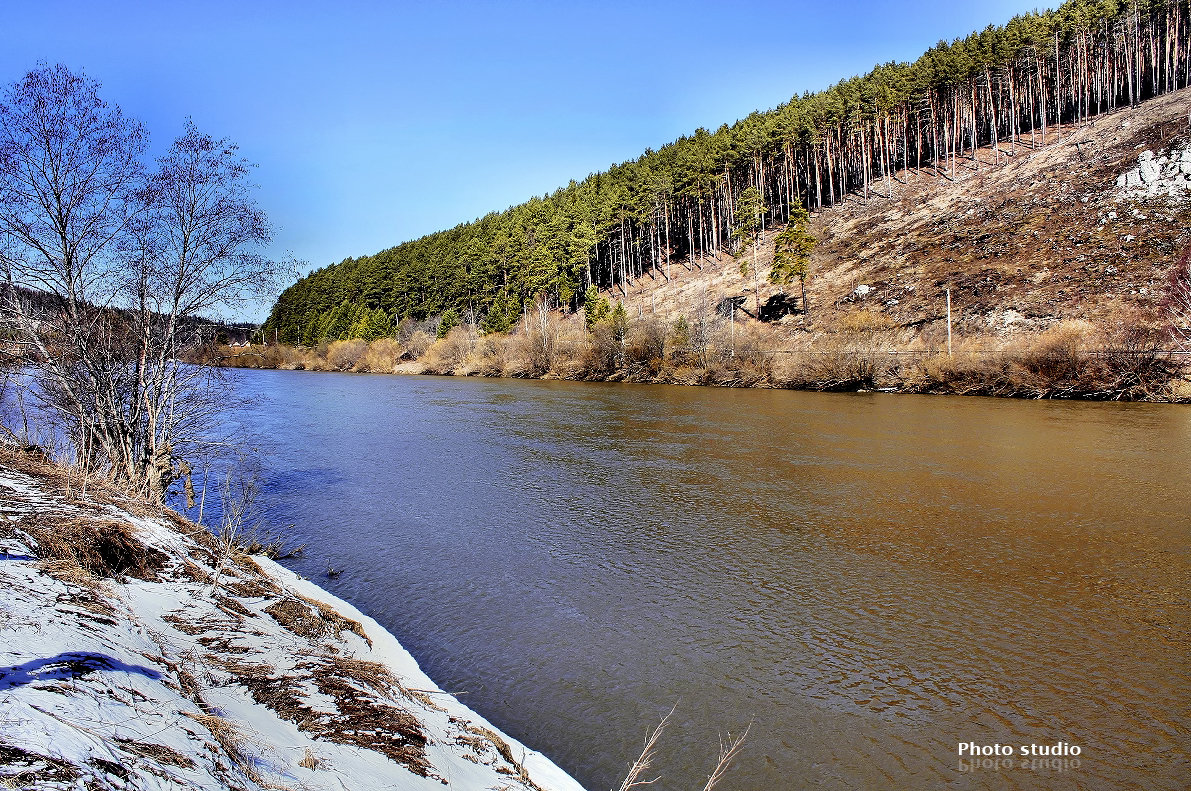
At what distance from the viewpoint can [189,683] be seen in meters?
4.10

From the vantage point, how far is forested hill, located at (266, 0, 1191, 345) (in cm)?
7194

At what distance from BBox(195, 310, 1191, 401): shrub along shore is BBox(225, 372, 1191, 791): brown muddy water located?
6.64m

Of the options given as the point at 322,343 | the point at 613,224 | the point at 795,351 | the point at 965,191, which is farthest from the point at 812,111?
the point at 322,343

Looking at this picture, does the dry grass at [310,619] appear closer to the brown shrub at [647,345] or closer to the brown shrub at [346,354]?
the brown shrub at [647,345]

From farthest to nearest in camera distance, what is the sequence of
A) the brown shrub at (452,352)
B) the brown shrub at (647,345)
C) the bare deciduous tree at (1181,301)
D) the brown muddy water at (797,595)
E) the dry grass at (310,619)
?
the brown shrub at (452,352) < the brown shrub at (647,345) < the bare deciduous tree at (1181,301) < the dry grass at (310,619) < the brown muddy water at (797,595)

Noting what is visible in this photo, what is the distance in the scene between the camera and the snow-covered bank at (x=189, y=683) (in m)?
2.91

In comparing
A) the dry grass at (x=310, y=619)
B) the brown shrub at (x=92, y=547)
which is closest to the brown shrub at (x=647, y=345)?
the dry grass at (x=310, y=619)

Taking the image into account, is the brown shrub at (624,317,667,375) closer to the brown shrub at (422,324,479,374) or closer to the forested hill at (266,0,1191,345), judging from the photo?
the brown shrub at (422,324,479,374)

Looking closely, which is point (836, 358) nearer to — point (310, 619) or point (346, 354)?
point (310, 619)

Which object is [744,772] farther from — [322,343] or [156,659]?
[322,343]

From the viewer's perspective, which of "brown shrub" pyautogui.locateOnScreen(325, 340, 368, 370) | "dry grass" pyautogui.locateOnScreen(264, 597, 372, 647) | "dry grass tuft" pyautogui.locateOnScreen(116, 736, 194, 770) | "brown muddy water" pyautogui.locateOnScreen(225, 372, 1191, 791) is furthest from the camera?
"brown shrub" pyautogui.locateOnScreen(325, 340, 368, 370)

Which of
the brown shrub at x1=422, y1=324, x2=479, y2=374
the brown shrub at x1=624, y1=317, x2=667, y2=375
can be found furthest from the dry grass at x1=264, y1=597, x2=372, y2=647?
the brown shrub at x1=422, y1=324, x2=479, y2=374

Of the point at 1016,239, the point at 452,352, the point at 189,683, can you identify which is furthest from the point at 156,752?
the point at 452,352

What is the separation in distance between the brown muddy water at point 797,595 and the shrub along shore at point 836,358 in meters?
6.64
